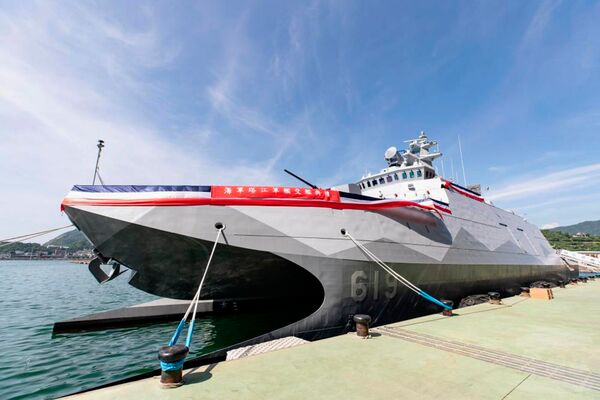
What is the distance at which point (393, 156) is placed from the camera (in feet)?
55.8

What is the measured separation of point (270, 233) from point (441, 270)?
7.40m

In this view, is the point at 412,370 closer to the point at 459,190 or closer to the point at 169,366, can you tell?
the point at 169,366

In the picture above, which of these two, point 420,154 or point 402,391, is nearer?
point 402,391

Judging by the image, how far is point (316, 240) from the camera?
8242 mm

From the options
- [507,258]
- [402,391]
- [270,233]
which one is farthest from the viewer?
[507,258]

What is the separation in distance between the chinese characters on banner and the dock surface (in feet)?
12.7

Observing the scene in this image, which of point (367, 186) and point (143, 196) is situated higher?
point (367, 186)

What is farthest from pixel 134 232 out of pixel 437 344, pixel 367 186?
pixel 367 186

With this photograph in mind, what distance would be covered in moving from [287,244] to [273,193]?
1.48 meters

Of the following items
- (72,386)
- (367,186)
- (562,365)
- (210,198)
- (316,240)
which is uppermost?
(367,186)

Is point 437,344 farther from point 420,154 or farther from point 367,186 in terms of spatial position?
point 420,154

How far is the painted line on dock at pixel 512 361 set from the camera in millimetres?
4707

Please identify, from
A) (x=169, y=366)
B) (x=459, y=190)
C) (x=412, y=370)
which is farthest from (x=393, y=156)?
(x=169, y=366)

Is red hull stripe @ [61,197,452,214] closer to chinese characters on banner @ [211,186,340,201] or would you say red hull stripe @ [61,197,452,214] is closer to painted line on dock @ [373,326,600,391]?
chinese characters on banner @ [211,186,340,201]
